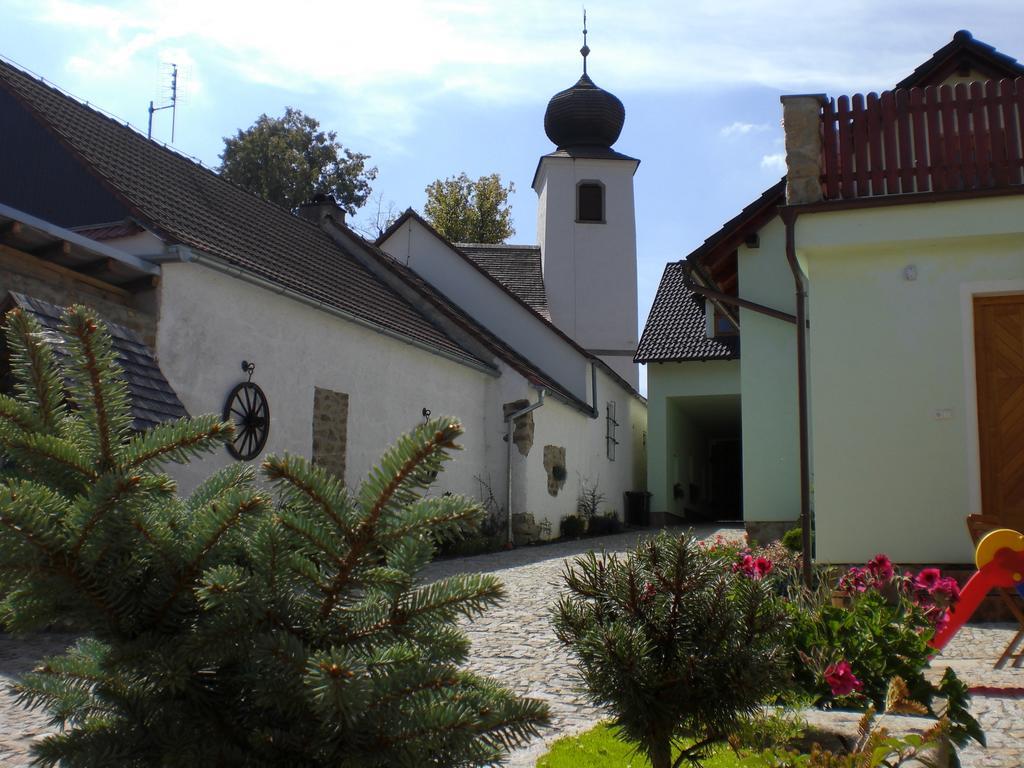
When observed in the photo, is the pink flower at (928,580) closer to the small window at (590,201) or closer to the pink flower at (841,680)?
the pink flower at (841,680)

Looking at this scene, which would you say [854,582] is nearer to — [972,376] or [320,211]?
[972,376]

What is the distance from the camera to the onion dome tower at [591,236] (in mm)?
26844

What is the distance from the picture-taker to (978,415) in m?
7.66

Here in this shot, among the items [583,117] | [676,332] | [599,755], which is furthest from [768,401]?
[583,117]

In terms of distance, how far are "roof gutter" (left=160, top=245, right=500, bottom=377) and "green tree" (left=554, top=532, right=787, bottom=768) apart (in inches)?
310

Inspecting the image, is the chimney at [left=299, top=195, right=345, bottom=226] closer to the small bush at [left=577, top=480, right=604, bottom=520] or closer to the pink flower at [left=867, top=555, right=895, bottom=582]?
the small bush at [left=577, top=480, right=604, bottom=520]

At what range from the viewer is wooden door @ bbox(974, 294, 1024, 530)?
7.55 m

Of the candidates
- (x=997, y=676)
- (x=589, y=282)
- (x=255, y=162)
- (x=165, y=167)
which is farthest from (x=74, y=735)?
(x=255, y=162)

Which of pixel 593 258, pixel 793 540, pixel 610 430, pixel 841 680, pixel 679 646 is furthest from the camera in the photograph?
pixel 593 258

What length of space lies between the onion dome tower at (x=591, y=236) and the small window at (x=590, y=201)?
28 mm

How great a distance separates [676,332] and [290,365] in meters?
12.0

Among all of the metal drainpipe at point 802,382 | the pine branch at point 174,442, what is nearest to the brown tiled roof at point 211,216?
the metal drainpipe at point 802,382

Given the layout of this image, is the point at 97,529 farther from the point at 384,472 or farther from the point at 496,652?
the point at 496,652

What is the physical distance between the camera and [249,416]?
35.2ft
